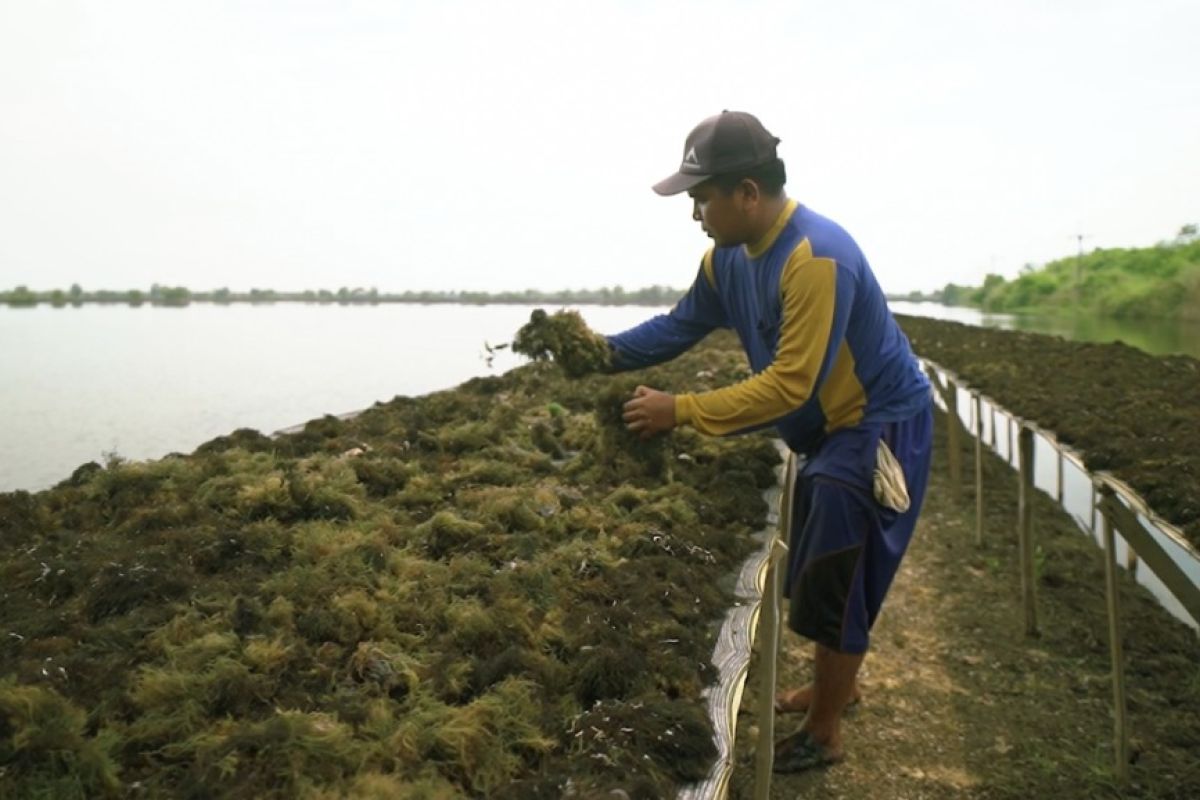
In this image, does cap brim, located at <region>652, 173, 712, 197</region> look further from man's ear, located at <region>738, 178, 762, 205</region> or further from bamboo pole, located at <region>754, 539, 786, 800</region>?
bamboo pole, located at <region>754, 539, 786, 800</region>

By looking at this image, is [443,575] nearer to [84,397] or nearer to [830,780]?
[830,780]

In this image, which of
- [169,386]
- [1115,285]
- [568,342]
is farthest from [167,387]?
[1115,285]

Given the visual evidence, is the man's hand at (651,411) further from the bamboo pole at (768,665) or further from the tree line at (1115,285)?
the tree line at (1115,285)

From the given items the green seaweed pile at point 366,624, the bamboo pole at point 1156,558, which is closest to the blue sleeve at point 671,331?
the green seaweed pile at point 366,624

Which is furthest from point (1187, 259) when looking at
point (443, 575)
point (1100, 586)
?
point (443, 575)

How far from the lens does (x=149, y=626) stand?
2211mm

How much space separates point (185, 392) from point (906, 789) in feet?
28.2

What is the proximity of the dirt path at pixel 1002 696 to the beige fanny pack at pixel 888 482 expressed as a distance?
4.71 ft

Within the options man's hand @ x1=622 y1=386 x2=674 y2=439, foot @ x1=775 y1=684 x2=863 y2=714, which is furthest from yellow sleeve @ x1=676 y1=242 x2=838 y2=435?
foot @ x1=775 y1=684 x2=863 y2=714

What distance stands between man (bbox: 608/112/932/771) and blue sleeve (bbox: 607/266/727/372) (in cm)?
19

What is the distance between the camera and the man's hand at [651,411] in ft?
11.2

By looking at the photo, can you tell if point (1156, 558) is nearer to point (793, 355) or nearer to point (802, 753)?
point (802, 753)

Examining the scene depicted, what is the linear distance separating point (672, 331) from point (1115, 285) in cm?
5465

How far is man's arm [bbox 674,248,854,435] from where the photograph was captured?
3092 mm
